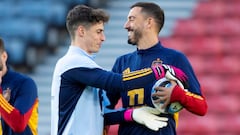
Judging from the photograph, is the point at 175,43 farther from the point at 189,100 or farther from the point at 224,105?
the point at 189,100

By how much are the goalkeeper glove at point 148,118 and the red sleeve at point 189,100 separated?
138 millimetres

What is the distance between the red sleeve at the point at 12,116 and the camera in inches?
249

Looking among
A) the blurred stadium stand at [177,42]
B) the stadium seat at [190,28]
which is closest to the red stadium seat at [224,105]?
the blurred stadium stand at [177,42]

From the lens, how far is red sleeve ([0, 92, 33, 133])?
6.32 meters

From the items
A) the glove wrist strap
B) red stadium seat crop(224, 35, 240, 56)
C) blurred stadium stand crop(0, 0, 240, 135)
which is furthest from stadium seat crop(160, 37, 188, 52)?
the glove wrist strap

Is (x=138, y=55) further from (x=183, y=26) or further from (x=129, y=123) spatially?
(x=183, y=26)

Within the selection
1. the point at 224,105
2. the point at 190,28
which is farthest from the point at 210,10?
the point at 224,105

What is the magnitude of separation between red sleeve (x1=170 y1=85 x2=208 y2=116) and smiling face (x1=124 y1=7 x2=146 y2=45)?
496mm

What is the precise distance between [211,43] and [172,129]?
5.34m

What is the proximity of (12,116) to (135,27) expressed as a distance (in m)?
0.96

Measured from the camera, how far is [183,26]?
1181 cm

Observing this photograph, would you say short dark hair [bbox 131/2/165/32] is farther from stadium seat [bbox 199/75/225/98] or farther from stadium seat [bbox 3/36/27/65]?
stadium seat [bbox 3/36/27/65]

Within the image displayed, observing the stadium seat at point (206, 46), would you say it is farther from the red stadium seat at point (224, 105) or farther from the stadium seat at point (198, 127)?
the stadium seat at point (198, 127)

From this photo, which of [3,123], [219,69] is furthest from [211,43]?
[3,123]
